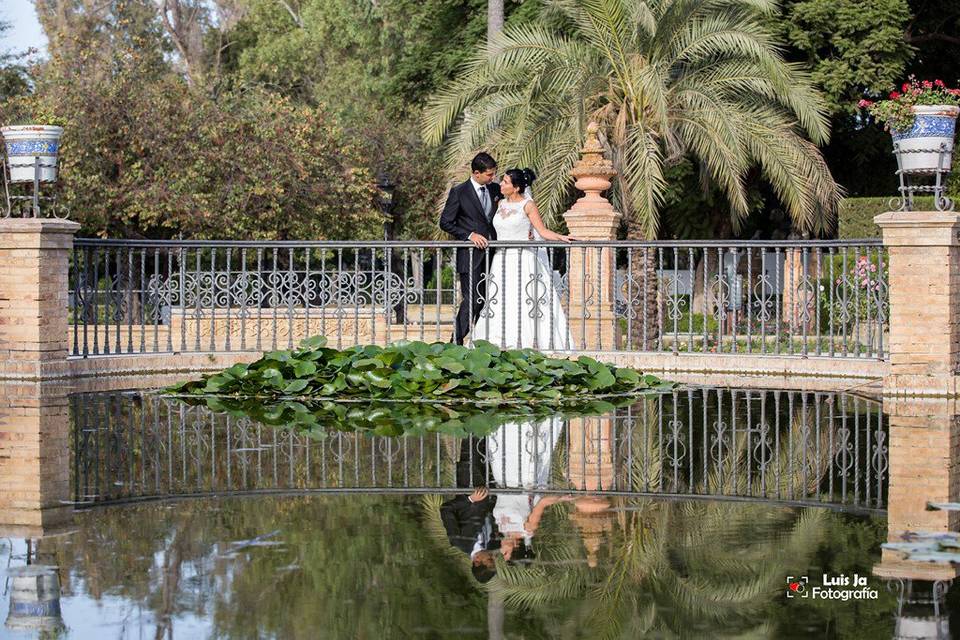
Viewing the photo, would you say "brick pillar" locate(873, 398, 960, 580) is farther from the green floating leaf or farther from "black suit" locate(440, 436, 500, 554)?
the green floating leaf

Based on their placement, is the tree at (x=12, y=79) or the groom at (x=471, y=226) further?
the tree at (x=12, y=79)

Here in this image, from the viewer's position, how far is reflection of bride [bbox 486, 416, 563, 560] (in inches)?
250

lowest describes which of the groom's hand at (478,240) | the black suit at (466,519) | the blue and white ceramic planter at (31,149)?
the black suit at (466,519)

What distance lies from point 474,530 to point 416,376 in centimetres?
541

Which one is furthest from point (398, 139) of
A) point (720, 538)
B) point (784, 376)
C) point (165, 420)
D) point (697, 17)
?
point (720, 538)

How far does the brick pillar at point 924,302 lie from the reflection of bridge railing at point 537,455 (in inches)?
26.3

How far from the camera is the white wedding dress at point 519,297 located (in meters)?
14.6

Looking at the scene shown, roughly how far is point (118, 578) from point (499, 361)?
7056mm

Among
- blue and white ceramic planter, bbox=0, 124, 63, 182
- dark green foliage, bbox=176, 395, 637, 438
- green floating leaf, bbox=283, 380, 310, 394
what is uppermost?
blue and white ceramic planter, bbox=0, 124, 63, 182

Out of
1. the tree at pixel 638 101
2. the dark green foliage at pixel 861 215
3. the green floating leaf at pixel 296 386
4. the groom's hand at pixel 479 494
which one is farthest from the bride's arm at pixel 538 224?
the dark green foliage at pixel 861 215

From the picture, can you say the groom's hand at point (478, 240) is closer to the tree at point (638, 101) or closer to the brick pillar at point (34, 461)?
the brick pillar at point (34, 461)

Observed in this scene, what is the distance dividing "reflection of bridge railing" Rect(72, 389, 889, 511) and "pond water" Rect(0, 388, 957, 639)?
0.03 m

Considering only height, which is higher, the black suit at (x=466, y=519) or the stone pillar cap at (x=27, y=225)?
the stone pillar cap at (x=27, y=225)

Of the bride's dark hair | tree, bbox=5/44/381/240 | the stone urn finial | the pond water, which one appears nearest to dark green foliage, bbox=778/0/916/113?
tree, bbox=5/44/381/240
